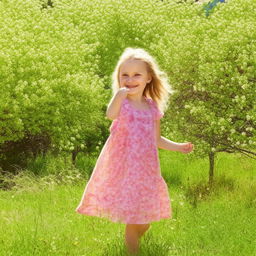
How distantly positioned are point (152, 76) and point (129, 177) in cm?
102

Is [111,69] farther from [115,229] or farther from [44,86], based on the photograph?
[115,229]

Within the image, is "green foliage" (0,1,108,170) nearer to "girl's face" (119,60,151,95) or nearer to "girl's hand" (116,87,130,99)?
"girl's face" (119,60,151,95)

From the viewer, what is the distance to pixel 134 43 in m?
17.9

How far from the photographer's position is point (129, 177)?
17.4ft

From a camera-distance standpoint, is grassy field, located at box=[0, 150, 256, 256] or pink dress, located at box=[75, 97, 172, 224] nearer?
pink dress, located at box=[75, 97, 172, 224]

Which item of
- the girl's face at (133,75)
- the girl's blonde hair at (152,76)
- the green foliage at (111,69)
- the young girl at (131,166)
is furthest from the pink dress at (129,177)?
the green foliage at (111,69)

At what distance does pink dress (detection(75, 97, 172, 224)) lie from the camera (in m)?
5.27

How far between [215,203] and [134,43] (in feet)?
32.7

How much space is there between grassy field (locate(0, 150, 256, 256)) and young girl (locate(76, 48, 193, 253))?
0.45m

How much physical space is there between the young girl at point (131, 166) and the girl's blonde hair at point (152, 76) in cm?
1

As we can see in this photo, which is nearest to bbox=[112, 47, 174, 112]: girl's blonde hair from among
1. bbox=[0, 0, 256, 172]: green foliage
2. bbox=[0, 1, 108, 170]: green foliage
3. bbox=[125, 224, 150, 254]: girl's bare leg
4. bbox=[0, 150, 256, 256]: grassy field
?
bbox=[125, 224, 150, 254]: girl's bare leg

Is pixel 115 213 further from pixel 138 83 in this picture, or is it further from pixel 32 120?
pixel 32 120

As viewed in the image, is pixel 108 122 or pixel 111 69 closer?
pixel 108 122

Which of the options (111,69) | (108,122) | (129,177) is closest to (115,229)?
(129,177)
